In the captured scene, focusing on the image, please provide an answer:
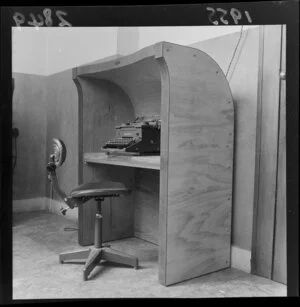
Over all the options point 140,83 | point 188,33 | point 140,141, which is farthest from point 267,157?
point 140,83

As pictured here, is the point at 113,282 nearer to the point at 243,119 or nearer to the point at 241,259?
the point at 241,259

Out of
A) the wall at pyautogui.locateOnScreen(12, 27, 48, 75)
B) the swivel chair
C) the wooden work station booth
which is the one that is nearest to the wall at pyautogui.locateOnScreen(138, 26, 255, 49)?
the wooden work station booth

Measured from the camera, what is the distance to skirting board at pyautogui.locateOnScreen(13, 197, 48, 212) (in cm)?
362

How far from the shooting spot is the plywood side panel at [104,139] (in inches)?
106

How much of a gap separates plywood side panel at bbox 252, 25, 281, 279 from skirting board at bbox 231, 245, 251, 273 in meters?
0.04

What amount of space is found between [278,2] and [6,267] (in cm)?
165

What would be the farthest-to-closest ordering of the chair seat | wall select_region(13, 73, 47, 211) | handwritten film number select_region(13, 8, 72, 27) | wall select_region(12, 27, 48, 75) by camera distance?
wall select_region(13, 73, 47, 211) → wall select_region(12, 27, 48, 75) → the chair seat → handwritten film number select_region(13, 8, 72, 27)

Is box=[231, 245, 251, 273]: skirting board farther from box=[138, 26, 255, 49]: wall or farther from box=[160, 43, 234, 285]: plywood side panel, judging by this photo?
box=[138, 26, 255, 49]: wall

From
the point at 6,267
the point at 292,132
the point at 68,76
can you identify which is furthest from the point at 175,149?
the point at 68,76

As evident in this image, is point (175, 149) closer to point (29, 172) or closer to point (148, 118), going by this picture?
point (148, 118)

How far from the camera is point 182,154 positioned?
1.97 metres

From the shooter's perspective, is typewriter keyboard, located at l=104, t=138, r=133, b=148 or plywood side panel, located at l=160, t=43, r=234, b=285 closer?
plywood side panel, located at l=160, t=43, r=234, b=285

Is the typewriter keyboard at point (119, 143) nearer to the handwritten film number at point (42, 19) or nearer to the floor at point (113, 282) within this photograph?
the floor at point (113, 282)

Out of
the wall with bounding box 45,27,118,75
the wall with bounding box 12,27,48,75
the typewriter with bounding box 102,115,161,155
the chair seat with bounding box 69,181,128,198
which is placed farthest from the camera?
the wall with bounding box 12,27,48,75
